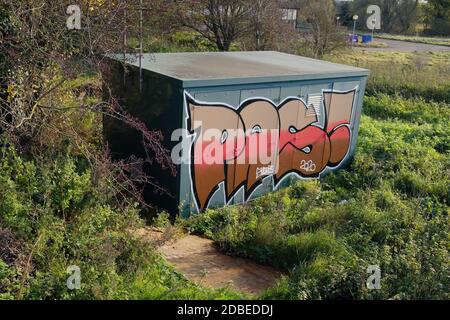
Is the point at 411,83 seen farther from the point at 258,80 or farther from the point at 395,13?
the point at 395,13

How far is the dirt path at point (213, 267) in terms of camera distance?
5562mm

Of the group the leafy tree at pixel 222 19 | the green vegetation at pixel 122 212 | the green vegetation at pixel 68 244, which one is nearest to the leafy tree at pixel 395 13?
the leafy tree at pixel 222 19

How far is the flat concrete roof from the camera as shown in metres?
7.03

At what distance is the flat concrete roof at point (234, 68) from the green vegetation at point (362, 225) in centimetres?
184

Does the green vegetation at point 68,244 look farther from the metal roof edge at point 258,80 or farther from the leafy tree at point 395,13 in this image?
the leafy tree at point 395,13

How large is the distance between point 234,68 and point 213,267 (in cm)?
339

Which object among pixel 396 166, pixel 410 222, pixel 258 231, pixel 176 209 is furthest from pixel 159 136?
pixel 396 166

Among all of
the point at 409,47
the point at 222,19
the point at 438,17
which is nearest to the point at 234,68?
the point at 222,19

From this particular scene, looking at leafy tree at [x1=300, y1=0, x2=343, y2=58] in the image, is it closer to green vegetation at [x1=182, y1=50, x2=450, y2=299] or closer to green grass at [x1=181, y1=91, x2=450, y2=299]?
green vegetation at [x1=182, y1=50, x2=450, y2=299]

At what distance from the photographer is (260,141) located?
25.4ft
